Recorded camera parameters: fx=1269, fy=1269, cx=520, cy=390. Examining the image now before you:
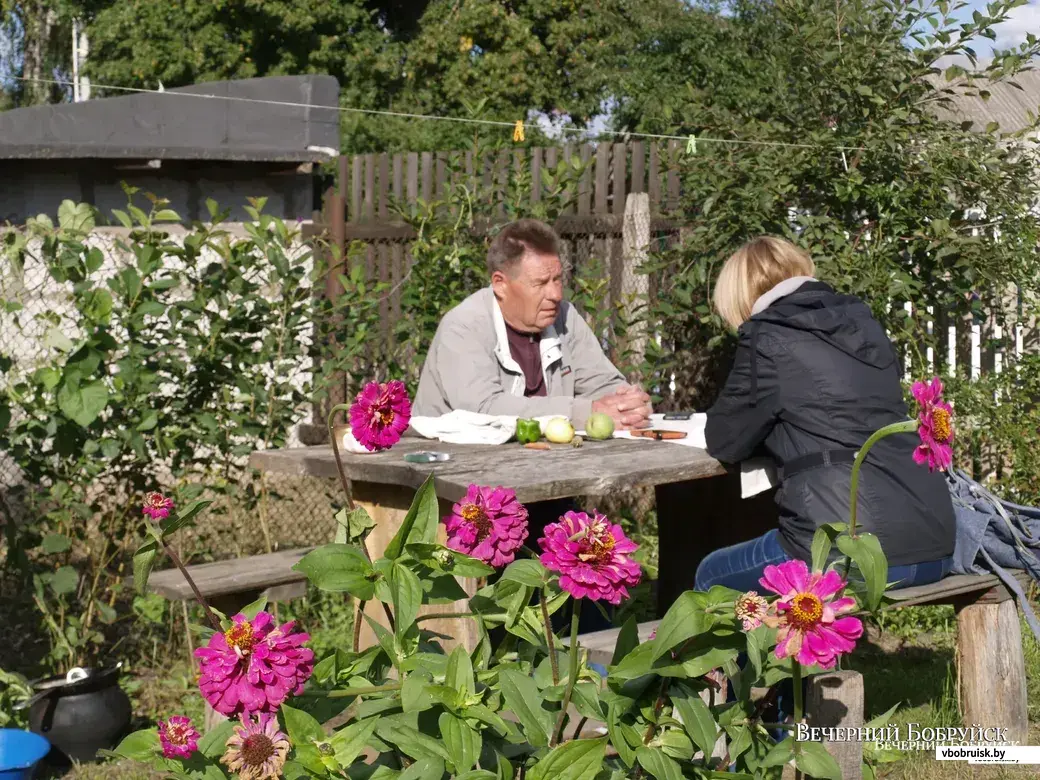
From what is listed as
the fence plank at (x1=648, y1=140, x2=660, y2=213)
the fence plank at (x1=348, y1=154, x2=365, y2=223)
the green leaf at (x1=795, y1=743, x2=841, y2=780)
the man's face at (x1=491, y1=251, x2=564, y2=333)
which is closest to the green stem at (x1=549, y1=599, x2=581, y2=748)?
the green leaf at (x1=795, y1=743, x2=841, y2=780)

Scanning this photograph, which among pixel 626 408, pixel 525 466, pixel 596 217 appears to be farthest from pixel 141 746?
pixel 596 217

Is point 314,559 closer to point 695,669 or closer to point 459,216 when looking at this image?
point 695,669

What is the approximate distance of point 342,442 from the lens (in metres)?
3.98

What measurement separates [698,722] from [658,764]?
8cm

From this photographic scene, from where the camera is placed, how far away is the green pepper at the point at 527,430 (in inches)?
157

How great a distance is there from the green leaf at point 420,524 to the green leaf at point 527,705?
240 mm

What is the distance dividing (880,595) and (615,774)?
0.46 m

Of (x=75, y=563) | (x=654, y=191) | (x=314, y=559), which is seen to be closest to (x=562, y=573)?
(x=314, y=559)

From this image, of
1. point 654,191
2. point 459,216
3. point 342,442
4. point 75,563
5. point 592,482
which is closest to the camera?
point 592,482

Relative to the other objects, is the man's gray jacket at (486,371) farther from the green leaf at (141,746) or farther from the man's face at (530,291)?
the green leaf at (141,746)

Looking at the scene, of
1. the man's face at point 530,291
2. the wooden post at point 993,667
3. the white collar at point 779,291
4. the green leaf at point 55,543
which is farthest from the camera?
the man's face at point 530,291

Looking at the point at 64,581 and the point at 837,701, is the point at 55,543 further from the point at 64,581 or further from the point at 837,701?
the point at 837,701

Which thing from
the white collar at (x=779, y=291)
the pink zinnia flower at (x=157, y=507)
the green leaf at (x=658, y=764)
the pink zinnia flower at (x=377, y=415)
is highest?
the white collar at (x=779, y=291)

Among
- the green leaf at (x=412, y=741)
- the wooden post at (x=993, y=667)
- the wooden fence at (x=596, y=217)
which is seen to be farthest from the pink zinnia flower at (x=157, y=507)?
the wooden fence at (x=596, y=217)
